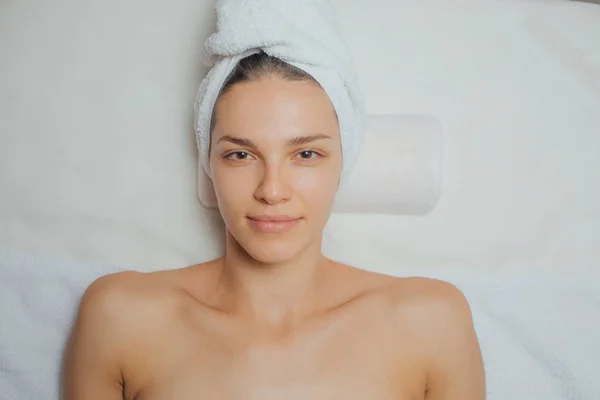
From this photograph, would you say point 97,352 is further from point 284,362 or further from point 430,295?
point 430,295

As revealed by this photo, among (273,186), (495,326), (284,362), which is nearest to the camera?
(273,186)

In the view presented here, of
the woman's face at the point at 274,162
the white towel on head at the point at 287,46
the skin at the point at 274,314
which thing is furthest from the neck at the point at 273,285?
the white towel on head at the point at 287,46

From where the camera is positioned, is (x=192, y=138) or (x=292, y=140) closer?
(x=292, y=140)

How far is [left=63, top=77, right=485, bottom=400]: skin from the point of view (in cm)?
115

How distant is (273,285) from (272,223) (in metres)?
0.20

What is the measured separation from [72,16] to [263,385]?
0.96 metres

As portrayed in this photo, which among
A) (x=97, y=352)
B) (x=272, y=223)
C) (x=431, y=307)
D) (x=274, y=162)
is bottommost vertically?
(x=97, y=352)

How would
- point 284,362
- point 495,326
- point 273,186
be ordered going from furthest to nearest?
point 495,326, point 284,362, point 273,186

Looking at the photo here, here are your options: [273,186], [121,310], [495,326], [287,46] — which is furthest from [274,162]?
[495,326]

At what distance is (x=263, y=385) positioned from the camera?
4.00 ft

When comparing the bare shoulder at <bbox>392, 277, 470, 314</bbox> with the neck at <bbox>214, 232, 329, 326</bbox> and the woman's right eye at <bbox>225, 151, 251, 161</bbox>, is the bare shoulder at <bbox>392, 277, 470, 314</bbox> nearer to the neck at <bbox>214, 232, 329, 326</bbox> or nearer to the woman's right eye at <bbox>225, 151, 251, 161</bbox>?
the neck at <bbox>214, 232, 329, 326</bbox>

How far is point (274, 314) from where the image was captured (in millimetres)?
1304

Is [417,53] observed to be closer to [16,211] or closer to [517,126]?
[517,126]

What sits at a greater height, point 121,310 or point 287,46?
point 287,46
